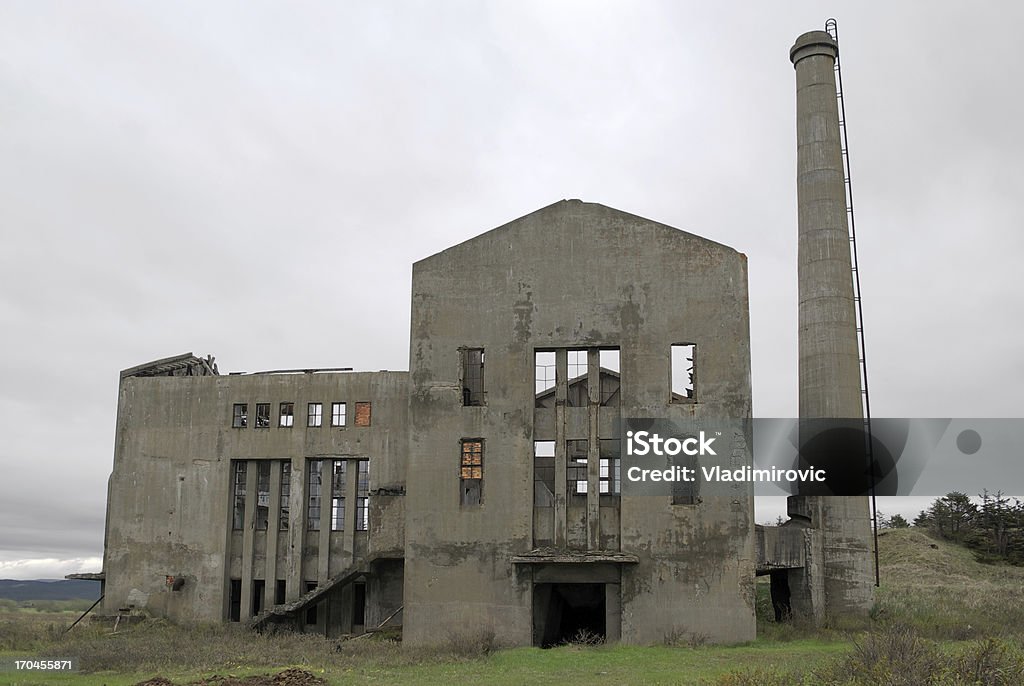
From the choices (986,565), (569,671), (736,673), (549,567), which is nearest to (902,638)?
(736,673)

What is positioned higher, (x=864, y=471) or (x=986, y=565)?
(x=864, y=471)

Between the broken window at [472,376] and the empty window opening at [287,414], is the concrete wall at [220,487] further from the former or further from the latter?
the broken window at [472,376]

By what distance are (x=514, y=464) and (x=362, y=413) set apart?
8028 mm

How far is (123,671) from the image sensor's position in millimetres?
22875

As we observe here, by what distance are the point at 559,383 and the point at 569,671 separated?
901 centimetres

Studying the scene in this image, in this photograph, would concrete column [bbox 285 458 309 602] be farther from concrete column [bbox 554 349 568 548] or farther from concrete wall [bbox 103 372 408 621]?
concrete column [bbox 554 349 568 548]

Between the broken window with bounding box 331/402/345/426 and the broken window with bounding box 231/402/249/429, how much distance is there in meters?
3.37

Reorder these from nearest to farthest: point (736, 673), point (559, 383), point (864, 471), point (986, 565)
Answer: point (736, 673), point (559, 383), point (864, 471), point (986, 565)

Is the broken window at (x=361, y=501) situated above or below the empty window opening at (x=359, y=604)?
above

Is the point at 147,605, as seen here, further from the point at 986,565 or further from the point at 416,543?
the point at 986,565

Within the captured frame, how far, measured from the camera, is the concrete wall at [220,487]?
33250 millimetres

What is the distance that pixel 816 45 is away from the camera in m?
34.2

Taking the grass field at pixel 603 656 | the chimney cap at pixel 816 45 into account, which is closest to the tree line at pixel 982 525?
the grass field at pixel 603 656

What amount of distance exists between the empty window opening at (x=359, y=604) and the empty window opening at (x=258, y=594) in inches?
132
